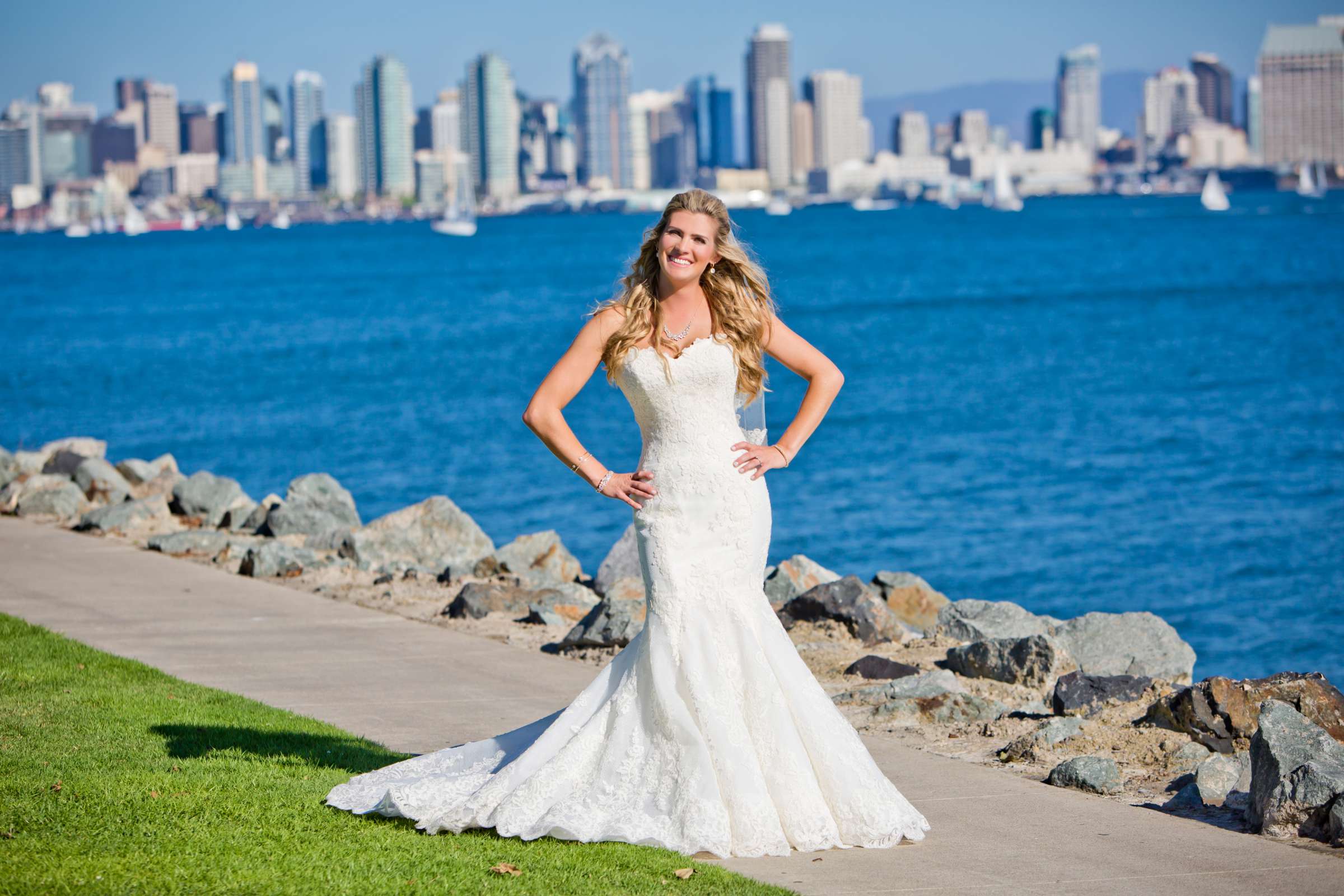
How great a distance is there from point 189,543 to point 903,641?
263 inches

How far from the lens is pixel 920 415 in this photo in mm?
36906

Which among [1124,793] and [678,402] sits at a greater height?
[678,402]

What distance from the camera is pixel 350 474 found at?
31203mm

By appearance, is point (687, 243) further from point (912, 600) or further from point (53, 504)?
point (53, 504)

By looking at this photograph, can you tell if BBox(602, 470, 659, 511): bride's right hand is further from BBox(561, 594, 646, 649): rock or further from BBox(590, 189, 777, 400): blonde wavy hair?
BBox(561, 594, 646, 649): rock

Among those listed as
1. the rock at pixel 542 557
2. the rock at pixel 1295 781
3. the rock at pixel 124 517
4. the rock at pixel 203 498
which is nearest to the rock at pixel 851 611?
the rock at pixel 542 557

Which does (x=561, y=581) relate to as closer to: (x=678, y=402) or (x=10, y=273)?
(x=678, y=402)

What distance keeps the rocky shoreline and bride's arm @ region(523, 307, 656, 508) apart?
2594mm

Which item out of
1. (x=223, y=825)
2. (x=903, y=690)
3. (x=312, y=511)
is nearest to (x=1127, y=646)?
(x=903, y=690)

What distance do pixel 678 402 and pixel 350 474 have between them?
84.1 feet

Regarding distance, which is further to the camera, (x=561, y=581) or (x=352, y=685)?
(x=561, y=581)

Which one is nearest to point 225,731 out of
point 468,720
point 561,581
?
point 468,720

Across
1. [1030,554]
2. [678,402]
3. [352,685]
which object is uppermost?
[678,402]

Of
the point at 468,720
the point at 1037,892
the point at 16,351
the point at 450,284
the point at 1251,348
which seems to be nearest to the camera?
the point at 1037,892
